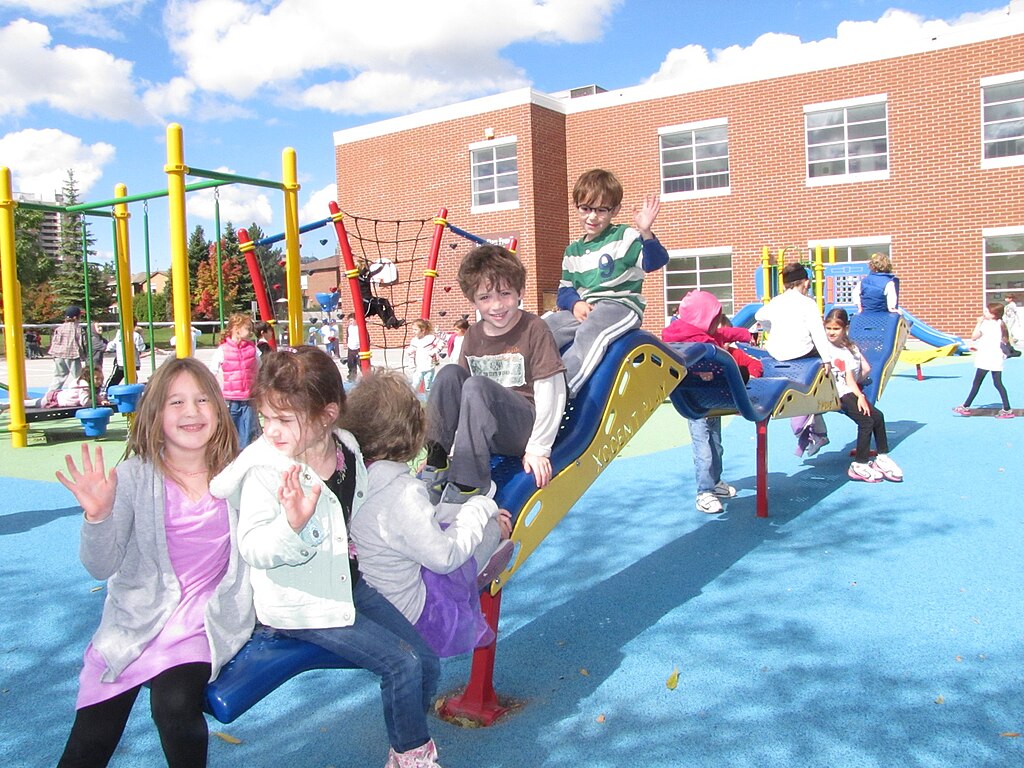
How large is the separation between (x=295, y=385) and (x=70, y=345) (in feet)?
31.9

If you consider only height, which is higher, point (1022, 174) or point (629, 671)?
point (1022, 174)

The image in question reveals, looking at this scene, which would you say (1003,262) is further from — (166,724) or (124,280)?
(166,724)

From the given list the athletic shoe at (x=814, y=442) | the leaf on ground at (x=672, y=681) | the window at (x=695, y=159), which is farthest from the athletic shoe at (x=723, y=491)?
the window at (x=695, y=159)

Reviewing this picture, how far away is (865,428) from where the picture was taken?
6367 millimetres

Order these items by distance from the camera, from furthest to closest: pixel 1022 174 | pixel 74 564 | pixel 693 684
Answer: pixel 1022 174, pixel 74 564, pixel 693 684

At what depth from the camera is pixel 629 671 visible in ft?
10.6

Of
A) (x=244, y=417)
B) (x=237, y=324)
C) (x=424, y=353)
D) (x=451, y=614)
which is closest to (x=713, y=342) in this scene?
(x=451, y=614)

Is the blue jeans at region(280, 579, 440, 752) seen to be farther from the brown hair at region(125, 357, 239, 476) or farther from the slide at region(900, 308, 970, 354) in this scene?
the slide at region(900, 308, 970, 354)

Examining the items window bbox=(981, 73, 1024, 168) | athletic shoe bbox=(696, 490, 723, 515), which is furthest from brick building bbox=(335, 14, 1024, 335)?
athletic shoe bbox=(696, 490, 723, 515)

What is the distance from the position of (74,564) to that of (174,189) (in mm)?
2985

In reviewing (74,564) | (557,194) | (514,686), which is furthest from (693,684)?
(557,194)

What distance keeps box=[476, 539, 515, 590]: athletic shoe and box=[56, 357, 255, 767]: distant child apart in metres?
0.75

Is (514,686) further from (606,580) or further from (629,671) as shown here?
(606,580)

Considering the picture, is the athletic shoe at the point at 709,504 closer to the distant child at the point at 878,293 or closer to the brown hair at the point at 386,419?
the brown hair at the point at 386,419
